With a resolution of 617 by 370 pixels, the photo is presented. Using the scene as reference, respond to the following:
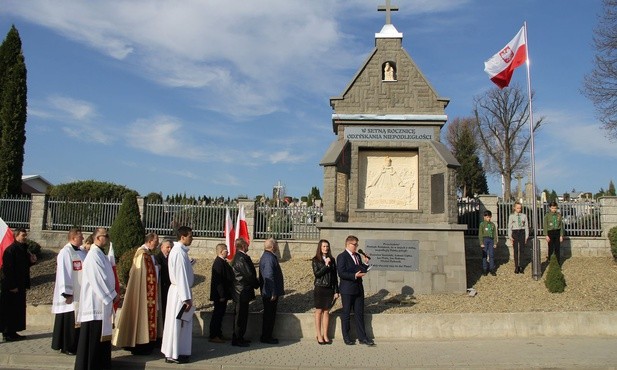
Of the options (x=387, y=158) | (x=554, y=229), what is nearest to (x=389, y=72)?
(x=387, y=158)

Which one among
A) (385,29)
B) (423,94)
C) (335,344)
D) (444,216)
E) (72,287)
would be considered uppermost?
(385,29)

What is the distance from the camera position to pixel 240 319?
8.72 m

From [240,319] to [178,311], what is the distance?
145 centimetres

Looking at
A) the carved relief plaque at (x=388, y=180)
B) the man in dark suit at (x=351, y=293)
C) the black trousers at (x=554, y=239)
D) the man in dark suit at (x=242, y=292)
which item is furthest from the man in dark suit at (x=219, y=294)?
the black trousers at (x=554, y=239)

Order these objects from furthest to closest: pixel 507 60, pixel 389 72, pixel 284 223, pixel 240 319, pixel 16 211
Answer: pixel 16 211 < pixel 284 223 < pixel 507 60 < pixel 389 72 < pixel 240 319

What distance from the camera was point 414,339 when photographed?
9062 millimetres

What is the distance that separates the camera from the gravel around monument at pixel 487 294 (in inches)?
424

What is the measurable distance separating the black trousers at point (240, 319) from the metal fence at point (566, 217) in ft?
30.5

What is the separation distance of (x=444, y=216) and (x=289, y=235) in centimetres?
573

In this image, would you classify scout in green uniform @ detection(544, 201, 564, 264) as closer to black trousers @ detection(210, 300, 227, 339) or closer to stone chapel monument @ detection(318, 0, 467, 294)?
stone chapel monument @ detection(318, 0, 467, 294)

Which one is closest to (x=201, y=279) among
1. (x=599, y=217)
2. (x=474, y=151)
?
(x=599, y=217)

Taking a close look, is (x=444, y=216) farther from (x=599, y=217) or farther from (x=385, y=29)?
(x=599, y=217)

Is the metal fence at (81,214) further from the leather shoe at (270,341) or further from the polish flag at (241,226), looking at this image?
the leather shoe at (270,341)

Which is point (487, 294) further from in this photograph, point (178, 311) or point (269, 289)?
point (178, 311)
